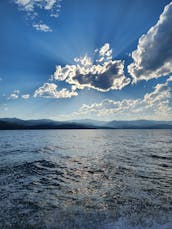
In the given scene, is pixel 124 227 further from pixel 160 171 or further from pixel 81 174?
pixel 160 171

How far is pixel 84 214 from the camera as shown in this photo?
26.1 ft

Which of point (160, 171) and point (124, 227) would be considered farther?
point (160, 171)

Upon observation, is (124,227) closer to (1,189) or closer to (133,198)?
(133,198)

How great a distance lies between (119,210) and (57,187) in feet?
16.5

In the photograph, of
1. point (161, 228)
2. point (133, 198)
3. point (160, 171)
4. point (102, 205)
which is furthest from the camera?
point (160, 171)

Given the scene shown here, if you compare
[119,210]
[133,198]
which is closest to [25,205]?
[119,210]

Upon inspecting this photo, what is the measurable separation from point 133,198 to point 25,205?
556 centimetres

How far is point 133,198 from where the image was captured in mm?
10172

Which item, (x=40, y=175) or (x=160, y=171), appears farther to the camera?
(x=160, y=171)

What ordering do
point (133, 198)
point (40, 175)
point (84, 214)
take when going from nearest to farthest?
point (84, 214), point (133, 198), point (40, 175)

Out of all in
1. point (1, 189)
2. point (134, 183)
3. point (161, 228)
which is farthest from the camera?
point (134, 183)

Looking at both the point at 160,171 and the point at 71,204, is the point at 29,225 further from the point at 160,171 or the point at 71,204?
the point at 160,171

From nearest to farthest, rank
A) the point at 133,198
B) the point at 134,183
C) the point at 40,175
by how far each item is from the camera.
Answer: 1. the point at 133,198
2. the point at 134,183
3. the point at 40,175

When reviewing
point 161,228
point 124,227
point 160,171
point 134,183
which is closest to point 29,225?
point 124,227
